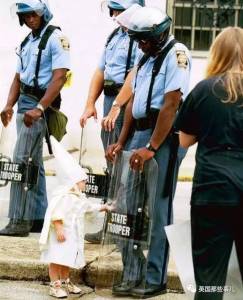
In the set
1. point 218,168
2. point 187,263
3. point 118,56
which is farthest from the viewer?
point 118,56

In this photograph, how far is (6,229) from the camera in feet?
25.9

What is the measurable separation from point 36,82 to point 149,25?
1745mm

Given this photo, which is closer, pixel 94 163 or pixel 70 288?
pixel 70 288

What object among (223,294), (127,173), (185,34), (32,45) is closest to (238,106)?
(223,294)

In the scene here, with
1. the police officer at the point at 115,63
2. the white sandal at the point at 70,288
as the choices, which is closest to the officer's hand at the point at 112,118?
the police officer at the point at 115,63

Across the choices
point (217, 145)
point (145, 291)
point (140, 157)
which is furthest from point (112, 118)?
point (217, 145)

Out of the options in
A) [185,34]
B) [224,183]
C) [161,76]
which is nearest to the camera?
[224,183]

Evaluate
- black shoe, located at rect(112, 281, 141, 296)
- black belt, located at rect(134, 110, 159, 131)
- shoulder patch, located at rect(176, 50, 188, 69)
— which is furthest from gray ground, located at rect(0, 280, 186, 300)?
shoulder patch, located at rect(176, 50, 188, 69)

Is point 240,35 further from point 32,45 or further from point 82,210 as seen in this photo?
point 32,45

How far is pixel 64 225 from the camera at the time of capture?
651 centimetres

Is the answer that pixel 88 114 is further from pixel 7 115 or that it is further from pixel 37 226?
pixel 37 226

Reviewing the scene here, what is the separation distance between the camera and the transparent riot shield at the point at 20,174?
7863 millimetres

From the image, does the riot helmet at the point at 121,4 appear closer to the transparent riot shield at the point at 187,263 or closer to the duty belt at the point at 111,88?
the duty belt at the point at 111,88

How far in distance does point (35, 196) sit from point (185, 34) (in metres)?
5.89
